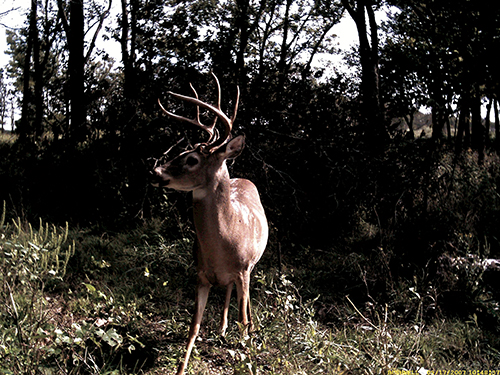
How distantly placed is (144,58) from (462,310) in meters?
5.52

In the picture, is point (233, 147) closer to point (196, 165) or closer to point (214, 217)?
point (196, 165)

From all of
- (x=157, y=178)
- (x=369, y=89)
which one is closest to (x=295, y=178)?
(x=369, y=89)

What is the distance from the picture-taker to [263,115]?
23.4ft

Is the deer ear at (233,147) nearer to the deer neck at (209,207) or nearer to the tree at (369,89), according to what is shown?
the deer neck at (209,207)

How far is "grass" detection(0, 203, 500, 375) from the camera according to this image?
11.4 feet

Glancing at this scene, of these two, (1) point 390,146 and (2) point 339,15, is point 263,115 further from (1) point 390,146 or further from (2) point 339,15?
(2) point 339,15

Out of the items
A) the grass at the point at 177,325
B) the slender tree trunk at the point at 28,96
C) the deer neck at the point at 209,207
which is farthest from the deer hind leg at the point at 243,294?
the slender tree trunk at the point at 28,96

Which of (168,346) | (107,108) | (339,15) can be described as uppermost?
(339,15)

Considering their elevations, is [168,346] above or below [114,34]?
below

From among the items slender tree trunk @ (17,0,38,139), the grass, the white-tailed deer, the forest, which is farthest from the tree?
slender tree trunk @ (17,0,38,139)

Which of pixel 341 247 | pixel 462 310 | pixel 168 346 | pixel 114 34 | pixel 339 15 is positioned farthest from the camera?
pixel 339 15

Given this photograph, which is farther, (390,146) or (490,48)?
(390,146)

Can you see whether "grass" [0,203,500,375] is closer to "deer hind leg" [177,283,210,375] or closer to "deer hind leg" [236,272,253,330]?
"deer hind leg" [236,272,253,330]

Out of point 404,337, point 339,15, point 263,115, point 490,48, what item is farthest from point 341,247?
point 339,15
